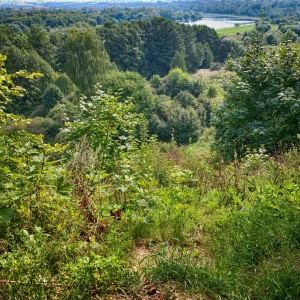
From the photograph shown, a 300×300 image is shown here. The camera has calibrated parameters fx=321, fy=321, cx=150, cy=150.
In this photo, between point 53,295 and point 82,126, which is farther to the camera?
point 82,126

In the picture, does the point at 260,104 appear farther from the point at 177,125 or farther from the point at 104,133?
the point at 177,125

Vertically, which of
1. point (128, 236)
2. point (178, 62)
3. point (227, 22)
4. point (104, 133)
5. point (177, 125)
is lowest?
point (177, 125)

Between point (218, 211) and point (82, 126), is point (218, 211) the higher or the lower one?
the lower one

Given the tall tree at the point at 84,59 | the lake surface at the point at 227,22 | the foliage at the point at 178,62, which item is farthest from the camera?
the lake surface at the point at 227,22

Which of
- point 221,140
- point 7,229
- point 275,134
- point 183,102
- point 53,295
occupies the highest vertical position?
point 7,229

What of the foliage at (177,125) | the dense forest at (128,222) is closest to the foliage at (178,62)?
the foliage at (177,125)

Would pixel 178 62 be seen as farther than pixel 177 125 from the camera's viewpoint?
Yes

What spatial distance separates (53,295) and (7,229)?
2.30 ft

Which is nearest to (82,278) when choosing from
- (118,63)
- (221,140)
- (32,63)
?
(221,140)

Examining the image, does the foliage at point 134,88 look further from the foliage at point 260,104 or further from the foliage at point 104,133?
the foliage at point 104,133

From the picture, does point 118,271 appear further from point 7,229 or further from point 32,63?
point 32,63

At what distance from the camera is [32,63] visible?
33438mm

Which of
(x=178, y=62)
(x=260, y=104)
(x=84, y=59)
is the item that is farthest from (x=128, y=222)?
(x=178, y=62)

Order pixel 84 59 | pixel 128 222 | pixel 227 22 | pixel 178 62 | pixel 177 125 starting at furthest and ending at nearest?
pixel 227 22, pixel 178 62, pixel 84 59, pixel 177 125, pixel 128 222
